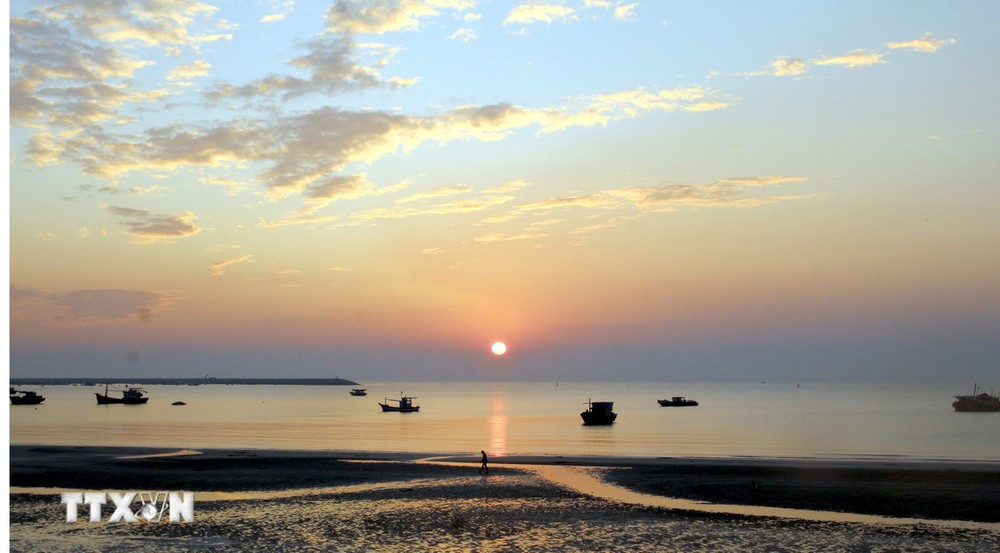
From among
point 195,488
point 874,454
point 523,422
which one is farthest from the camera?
point 523,422

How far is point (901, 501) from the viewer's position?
3950 cm

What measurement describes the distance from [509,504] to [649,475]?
1538cm

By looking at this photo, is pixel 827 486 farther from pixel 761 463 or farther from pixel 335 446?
pixel 335 446

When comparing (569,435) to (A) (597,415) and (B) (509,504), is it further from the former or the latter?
(B) (509,504)

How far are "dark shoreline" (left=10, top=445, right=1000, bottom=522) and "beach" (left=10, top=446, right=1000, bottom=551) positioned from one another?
10 cm

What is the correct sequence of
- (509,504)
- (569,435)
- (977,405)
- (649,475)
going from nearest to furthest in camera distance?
(509,504), (649,475), (569,435), (977,405)

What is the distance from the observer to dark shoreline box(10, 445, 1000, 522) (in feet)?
132

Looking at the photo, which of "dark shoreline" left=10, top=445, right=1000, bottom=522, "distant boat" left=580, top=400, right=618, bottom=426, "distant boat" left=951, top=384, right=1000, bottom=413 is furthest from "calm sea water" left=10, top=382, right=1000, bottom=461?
"distant boat" left=951, top=384, right=1000, bottom=413

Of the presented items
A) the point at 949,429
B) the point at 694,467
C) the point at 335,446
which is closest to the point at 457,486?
the point at 694,467

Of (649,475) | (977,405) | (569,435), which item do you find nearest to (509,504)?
(649,475)

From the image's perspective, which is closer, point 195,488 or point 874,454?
point 195,488

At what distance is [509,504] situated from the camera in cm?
3812

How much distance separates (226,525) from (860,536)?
22.7 metres

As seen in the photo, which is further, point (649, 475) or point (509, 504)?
point (649, 475)
